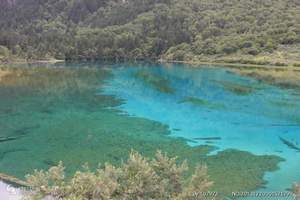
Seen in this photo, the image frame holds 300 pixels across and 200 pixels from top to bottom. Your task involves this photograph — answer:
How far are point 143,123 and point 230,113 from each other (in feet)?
41.9

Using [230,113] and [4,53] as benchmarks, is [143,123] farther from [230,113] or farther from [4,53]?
[4,53]

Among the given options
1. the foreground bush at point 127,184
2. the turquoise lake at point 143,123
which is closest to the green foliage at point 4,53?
the turquoise lake at point 143,123

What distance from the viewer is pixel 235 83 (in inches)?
3733

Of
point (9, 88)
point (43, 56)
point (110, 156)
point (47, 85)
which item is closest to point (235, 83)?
point (47, 85)

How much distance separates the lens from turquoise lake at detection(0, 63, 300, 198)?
129ft

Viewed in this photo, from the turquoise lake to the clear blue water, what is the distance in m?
0.08

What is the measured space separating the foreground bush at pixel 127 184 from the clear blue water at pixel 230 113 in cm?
1332

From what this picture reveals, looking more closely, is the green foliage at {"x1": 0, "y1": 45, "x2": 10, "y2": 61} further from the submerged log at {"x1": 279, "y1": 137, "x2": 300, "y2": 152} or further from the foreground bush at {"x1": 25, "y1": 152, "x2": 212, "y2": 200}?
the foreground bush at {"x1": 25, "y1": 152, "x2": 212, "y2": 200}

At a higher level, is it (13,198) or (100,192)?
(100,192)

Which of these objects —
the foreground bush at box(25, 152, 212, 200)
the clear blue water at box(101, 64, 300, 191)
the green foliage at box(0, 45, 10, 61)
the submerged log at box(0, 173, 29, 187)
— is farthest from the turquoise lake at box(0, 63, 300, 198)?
the green foliage at box(0, 45, 10, 61)

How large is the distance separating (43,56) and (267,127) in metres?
145

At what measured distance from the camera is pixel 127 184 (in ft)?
63.2

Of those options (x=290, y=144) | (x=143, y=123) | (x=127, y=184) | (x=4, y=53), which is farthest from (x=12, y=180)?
→ (x=4, y=53)

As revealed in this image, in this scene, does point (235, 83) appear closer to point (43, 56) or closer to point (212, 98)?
point (212, 98)
